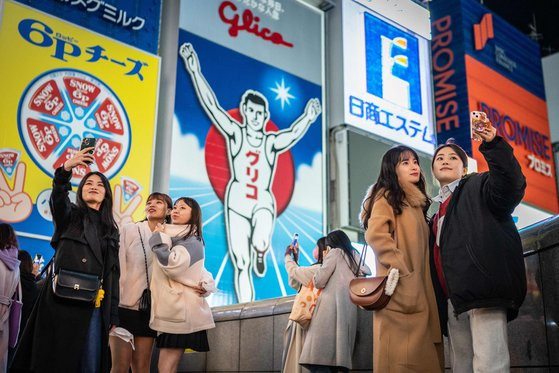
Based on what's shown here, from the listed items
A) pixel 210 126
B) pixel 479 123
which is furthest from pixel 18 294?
pixel 210 126

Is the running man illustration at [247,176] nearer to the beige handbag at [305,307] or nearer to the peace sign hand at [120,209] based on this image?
the peace sign hand at [120,209]

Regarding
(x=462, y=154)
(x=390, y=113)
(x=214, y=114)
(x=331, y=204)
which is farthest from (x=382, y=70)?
(x=462, y=154)

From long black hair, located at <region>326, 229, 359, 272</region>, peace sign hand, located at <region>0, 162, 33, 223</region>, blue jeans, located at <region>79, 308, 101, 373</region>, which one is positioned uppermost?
peace sign hand, located at <region>0, 162, 33, 223</region>

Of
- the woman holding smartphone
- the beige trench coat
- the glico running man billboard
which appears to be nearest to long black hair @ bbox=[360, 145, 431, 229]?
the beige trench coat

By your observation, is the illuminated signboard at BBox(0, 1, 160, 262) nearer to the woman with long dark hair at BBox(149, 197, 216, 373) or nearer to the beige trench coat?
the woman with long dark hair at BBox(149, 197, 216, 373)

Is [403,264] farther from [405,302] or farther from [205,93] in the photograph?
[205,93]

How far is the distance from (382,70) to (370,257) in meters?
4.36

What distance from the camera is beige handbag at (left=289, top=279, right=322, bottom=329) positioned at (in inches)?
187

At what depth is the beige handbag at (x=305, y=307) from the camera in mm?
4754

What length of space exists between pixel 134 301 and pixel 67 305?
958 mm

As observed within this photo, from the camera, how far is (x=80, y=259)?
3574mm

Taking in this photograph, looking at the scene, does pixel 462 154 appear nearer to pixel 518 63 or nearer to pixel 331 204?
pixel 331 204

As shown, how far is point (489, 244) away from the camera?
2.83 metres

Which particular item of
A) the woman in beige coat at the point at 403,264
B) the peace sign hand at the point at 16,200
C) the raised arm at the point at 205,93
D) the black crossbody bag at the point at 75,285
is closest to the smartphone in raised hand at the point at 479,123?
the woman in beige coat at the point at 403,264
